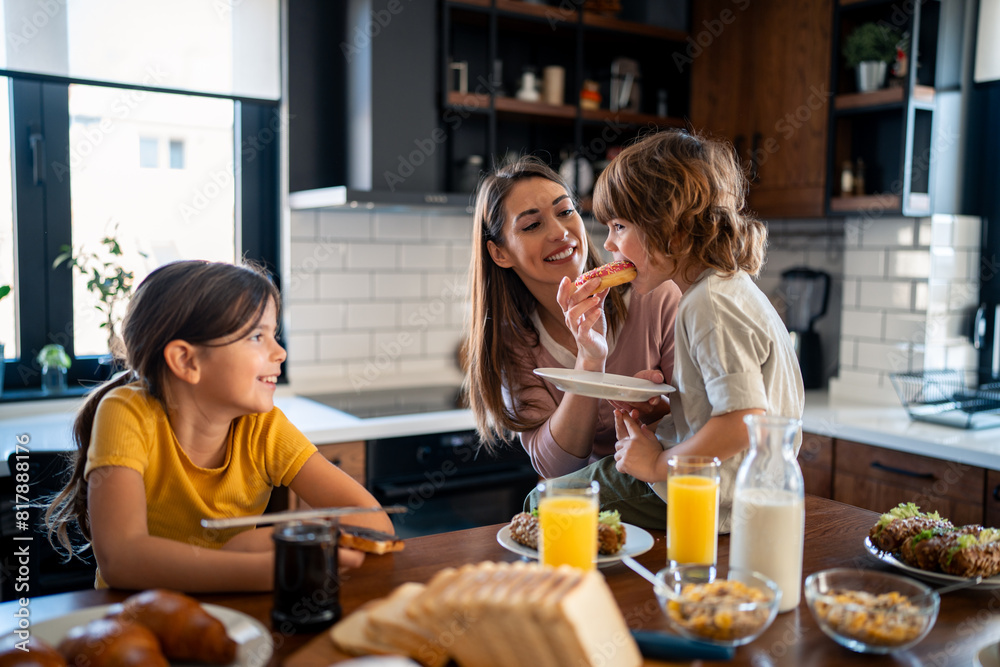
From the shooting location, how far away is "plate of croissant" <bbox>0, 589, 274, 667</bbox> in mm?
807

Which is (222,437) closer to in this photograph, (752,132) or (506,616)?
(506,616)

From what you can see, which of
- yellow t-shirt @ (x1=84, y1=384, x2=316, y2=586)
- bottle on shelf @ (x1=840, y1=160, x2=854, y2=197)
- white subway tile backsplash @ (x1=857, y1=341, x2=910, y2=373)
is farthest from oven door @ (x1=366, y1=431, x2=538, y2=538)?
bottle on shelf @ (x1=840, y1=160, x2=854, y2=197)

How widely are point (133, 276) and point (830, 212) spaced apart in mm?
2613

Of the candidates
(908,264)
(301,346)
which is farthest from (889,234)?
(301,346)

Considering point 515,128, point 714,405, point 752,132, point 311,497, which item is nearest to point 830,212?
point 752,132

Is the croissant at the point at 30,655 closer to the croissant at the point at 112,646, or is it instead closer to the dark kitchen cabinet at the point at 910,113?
the croissant at the point at 112,646

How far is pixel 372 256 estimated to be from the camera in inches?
132

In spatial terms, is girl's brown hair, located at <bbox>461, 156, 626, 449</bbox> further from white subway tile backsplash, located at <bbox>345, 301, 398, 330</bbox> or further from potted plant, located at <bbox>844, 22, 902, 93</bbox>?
potted plant, located at <bbox>844, 22, 902, 93</bbox>

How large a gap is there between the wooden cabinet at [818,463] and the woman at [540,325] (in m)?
1.15

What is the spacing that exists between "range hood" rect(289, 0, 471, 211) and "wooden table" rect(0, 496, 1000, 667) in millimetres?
1798

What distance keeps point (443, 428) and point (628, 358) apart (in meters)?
1.00

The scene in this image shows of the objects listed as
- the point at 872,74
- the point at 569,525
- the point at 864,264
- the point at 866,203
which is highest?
the point at 872,74

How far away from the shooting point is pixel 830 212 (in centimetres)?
314

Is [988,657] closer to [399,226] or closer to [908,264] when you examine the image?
[908,264]
